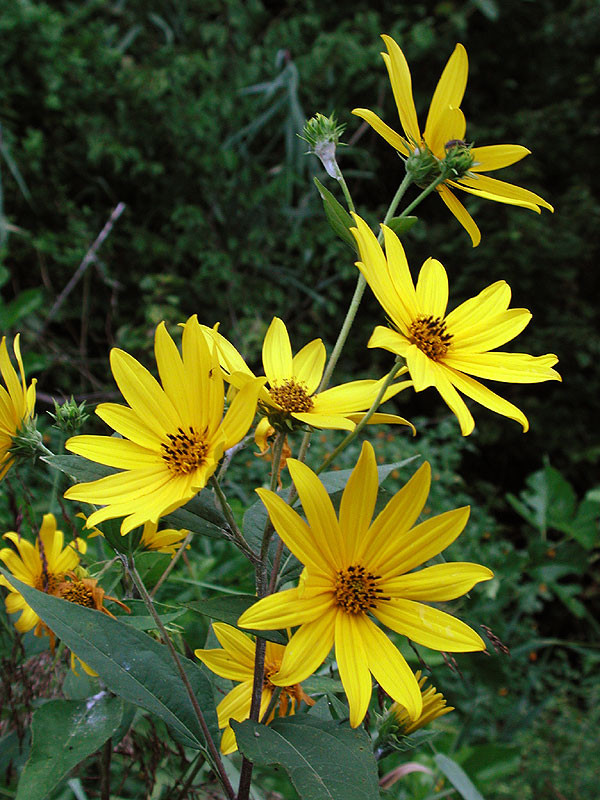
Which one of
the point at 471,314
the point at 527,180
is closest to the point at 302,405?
the point at 471,314

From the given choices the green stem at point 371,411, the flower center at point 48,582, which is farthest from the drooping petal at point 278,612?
the flower center at point 48,582

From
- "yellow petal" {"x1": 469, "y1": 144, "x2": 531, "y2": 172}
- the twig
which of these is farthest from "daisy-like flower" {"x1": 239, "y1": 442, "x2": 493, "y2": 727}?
the twig

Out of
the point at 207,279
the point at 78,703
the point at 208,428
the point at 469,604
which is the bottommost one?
the point at 469,604

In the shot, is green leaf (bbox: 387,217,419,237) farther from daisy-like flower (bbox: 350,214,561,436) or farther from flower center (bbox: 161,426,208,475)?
flower center (bbox: 161,426,208,475)

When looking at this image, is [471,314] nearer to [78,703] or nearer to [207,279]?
[78,703]

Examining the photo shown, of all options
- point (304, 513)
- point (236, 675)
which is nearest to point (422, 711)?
point (236, 675)

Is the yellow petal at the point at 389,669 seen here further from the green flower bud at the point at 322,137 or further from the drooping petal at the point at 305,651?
the green flower bud at the point at 322,137
